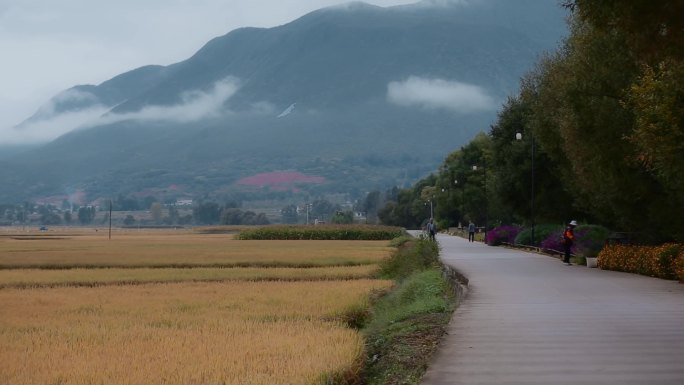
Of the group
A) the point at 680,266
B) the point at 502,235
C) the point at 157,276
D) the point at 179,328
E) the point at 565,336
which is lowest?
the point at 157,276

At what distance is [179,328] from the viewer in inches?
662

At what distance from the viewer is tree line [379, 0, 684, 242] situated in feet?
37.5

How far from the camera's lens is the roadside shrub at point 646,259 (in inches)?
932

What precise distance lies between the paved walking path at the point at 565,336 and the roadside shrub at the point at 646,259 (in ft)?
4.45

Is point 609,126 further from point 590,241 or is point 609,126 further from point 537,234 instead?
point 537,234


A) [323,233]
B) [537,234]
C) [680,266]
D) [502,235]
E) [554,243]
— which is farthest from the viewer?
[323,233]

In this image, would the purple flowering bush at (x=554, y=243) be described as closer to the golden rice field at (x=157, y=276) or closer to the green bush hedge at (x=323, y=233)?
the golden rice field at (x=157, y=276)

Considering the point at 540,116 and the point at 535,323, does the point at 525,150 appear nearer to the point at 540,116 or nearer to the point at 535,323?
the point at 540,116

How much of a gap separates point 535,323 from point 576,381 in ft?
16.1

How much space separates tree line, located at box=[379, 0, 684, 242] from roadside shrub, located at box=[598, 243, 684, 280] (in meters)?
1.78

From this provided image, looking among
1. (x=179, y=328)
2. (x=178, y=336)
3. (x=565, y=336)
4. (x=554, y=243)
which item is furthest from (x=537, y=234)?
(x=565, y=336)

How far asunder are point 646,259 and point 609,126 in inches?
227

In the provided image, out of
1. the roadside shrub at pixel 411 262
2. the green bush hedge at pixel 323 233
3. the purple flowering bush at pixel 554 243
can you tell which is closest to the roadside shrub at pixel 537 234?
the purple flowering bush at pixel 554 243

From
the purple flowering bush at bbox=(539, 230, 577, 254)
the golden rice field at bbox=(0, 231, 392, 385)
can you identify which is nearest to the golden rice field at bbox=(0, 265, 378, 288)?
the golden rice field at bbox=(0, 231, 392, 385)
